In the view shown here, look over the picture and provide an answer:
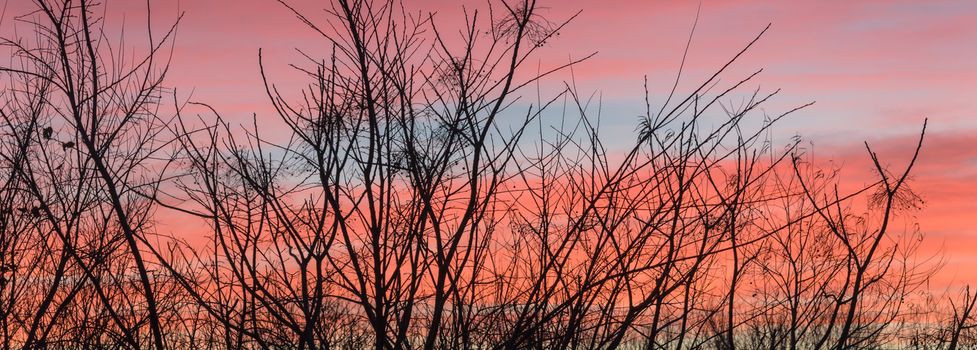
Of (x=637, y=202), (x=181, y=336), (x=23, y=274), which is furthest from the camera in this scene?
(x=181, y=336)

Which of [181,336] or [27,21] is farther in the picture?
[181,336]

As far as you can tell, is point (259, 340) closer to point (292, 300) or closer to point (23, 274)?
point (292, 300)

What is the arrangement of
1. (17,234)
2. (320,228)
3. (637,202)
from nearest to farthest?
(320,228), (637,202), (17,234)

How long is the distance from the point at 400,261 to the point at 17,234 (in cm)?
525

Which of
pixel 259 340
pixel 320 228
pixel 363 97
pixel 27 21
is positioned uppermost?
pixel 27 21

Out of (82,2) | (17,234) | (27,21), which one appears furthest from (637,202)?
(17,234)

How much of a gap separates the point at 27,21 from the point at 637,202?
316 cm

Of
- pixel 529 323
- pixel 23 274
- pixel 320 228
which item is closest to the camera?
pixel 320 228

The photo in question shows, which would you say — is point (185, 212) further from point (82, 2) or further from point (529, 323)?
point (529, 323)

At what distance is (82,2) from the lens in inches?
123

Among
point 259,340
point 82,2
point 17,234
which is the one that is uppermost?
point 17,234

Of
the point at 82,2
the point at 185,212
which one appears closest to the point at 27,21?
the point at 82,2

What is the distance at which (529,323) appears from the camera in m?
2.96

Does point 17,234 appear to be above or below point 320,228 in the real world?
above
